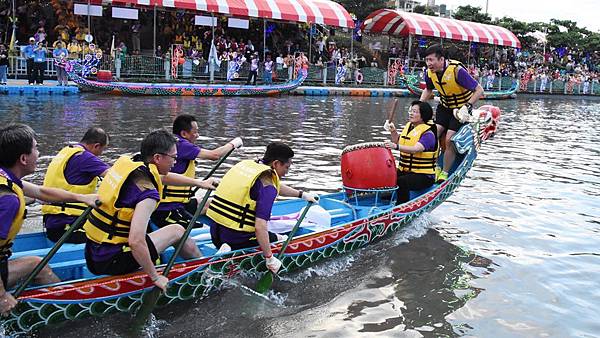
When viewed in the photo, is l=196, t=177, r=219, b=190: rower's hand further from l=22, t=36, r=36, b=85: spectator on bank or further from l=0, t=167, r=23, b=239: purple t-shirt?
l=22, t=36, r=36, b=85: spectator on bank

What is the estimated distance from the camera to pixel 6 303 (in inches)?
160

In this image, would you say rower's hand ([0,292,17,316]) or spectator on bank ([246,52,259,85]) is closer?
rower's hand ([0,292,17,316])

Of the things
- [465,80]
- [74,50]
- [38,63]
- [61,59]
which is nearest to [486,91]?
[74,50]

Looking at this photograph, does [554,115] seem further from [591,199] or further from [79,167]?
[79,167]

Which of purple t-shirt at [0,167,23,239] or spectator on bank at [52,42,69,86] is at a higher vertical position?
spectator on bank at [52,42,69,86]

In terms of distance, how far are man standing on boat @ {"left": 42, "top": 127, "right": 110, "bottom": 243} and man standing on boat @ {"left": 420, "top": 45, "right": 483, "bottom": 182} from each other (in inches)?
179

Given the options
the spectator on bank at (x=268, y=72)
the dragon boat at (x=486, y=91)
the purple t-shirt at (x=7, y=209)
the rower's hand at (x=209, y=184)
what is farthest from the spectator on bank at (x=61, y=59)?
the purple t-shirt at (x=7, y=209)

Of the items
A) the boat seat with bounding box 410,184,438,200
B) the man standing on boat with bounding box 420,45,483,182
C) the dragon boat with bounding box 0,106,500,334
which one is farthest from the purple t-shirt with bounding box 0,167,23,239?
the man standing on boat with bounding box 420,45,483,182

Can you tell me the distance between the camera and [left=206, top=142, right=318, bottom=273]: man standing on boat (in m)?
5.17

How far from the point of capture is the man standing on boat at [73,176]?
532 cm

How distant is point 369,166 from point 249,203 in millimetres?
2442

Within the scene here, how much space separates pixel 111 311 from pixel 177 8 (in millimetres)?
21938

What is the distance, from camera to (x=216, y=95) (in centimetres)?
2372

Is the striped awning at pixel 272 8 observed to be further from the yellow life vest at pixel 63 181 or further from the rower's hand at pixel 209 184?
the rower's hand at pixel 209 184
